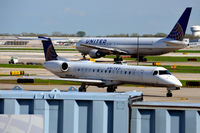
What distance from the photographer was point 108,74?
1507 inches

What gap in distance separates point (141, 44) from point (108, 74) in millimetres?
44474

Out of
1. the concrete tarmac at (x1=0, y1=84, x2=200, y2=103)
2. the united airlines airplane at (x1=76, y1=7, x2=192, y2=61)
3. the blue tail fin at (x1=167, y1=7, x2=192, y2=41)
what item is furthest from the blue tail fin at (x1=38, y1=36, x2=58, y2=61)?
the blue tail fin at (x1=167, y1=7, x2=192, y2=41)

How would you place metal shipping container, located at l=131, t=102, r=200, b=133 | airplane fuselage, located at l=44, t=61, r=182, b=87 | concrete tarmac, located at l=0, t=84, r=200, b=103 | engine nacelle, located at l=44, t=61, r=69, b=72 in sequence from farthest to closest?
1. engine nacelle, located at l=44, t=61, r=69, b=72
2. airplane fuselage, located at l=44, t=61, r=182, b=87
3. concrete tarmac, located at l=0, t=84, r=200, b=103
4. metal shipping container, located at l=131, t=102, r=200, b=133

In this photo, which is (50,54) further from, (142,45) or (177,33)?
(142,45)

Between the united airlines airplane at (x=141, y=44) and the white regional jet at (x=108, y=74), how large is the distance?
38.2m

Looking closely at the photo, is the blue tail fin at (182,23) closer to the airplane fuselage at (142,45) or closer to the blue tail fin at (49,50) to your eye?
the airplane fuselage at (142,45)

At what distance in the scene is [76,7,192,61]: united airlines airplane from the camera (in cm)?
7769

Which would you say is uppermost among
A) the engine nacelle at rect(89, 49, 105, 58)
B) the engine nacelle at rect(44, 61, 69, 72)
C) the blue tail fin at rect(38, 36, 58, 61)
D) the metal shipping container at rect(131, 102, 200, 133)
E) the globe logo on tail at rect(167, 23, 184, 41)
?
the globe logo on tail at rect(167, 23, 184, 41)

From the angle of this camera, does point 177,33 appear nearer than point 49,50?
No

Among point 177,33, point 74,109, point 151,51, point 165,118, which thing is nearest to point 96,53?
point 151,51

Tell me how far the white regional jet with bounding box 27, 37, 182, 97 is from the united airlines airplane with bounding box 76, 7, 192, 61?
3821 centimetres

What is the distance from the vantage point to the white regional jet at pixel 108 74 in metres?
35.2

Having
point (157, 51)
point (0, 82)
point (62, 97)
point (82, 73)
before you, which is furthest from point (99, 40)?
point (62, 97)

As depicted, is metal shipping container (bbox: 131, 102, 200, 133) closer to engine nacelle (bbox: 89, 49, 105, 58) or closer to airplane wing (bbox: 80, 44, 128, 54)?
airplane wing (bbox: 80, 44, 128, 54)
